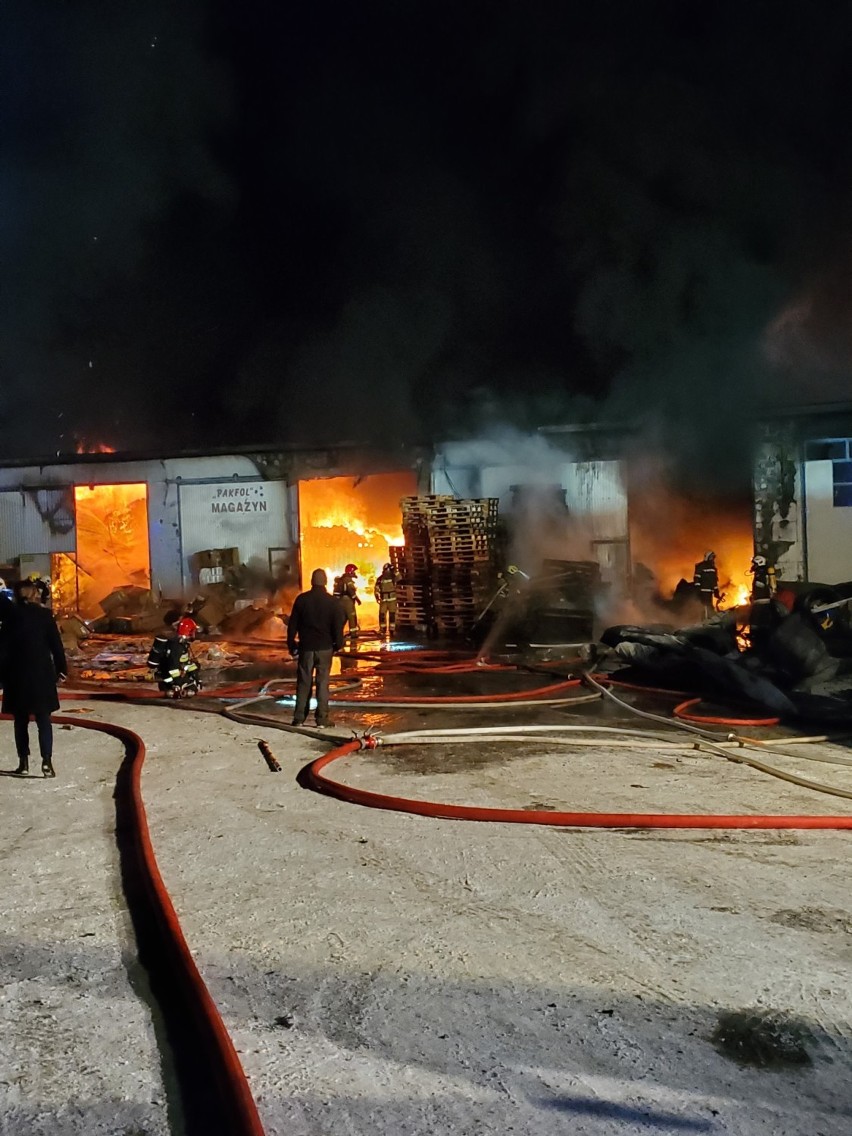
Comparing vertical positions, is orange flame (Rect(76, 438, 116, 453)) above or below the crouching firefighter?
above

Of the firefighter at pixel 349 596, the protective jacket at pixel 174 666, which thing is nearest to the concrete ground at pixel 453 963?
the protective jacket at pixel 174 666

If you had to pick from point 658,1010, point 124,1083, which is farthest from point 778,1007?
point 124,1083

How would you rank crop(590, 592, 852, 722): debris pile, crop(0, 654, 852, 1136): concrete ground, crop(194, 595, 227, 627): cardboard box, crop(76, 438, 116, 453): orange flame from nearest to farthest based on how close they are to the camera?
crop(0, 654, 852, 1136): concrete ground
crop(590, 592, 852, 722): debris pile
crop(194, 595, 227, 627): cardboard box
crop(76, 438, 116, 453): orange flame

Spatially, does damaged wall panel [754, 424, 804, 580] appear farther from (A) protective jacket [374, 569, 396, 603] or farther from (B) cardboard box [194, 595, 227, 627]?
(B) cardboard box [194, 595, 227, 627]

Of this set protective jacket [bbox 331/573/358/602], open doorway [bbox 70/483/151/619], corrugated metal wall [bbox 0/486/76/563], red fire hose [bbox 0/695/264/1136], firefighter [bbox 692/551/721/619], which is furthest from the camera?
open doorway [bbox 70/483/151/619]

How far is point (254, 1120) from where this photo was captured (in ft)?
7.25

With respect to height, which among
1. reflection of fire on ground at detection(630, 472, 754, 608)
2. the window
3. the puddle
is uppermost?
the window

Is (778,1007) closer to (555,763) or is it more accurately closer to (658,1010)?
(658,1010)

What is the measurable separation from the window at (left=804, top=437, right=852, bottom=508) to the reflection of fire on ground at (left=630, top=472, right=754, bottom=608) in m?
2.81

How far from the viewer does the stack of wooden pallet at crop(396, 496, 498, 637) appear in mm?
16875

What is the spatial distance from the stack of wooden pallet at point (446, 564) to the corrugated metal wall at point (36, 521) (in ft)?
37.8

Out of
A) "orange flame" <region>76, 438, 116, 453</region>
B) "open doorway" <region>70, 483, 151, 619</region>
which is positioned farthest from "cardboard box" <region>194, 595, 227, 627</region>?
"orange flame" <region>76, 438, 116, 453</region>

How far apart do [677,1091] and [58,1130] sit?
1.80 meters

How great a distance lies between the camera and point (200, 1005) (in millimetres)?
2830
